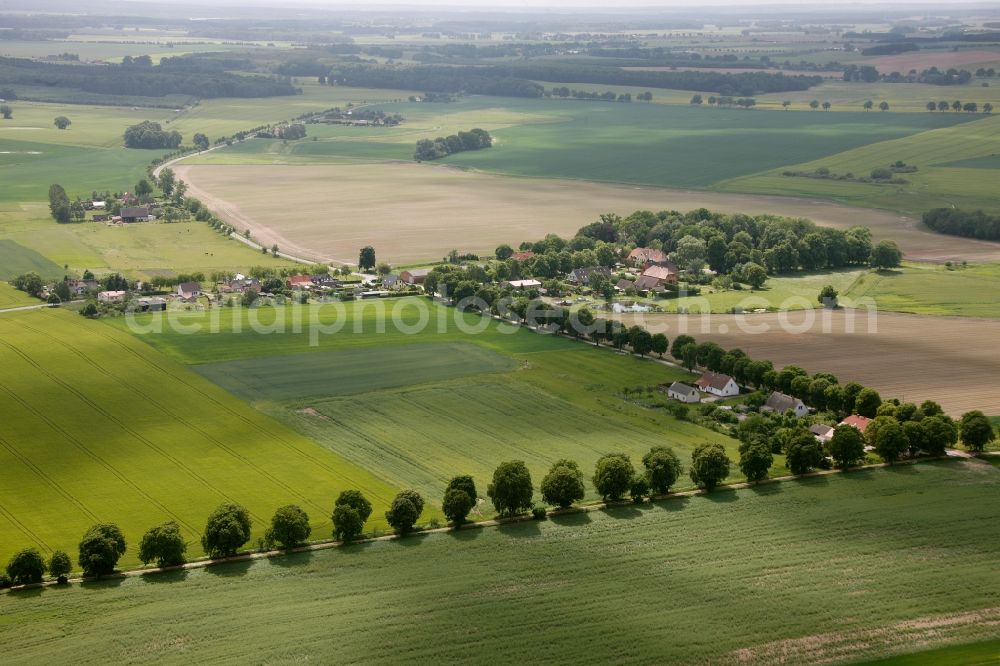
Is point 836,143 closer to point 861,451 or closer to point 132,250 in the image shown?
point 132,250

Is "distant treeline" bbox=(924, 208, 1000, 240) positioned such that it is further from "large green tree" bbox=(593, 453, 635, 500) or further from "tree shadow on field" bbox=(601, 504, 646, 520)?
"tree shadow on field" bbox=(601, 504, 646, 520)

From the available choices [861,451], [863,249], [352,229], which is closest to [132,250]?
[352,229]

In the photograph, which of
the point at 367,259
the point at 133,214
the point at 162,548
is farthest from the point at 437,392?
the point at 133,214

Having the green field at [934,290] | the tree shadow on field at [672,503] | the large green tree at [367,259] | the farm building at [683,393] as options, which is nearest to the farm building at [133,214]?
the large green tree at [367,259]

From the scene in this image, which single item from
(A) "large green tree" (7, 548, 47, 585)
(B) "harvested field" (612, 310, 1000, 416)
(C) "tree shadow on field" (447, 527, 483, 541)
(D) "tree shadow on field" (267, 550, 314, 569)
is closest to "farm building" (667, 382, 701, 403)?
(B) "harvested field" (612, 310, 1000, 416)

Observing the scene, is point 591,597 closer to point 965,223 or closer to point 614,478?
point 614,478

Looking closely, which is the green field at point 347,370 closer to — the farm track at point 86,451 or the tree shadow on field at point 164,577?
the farm track at point 86,451
